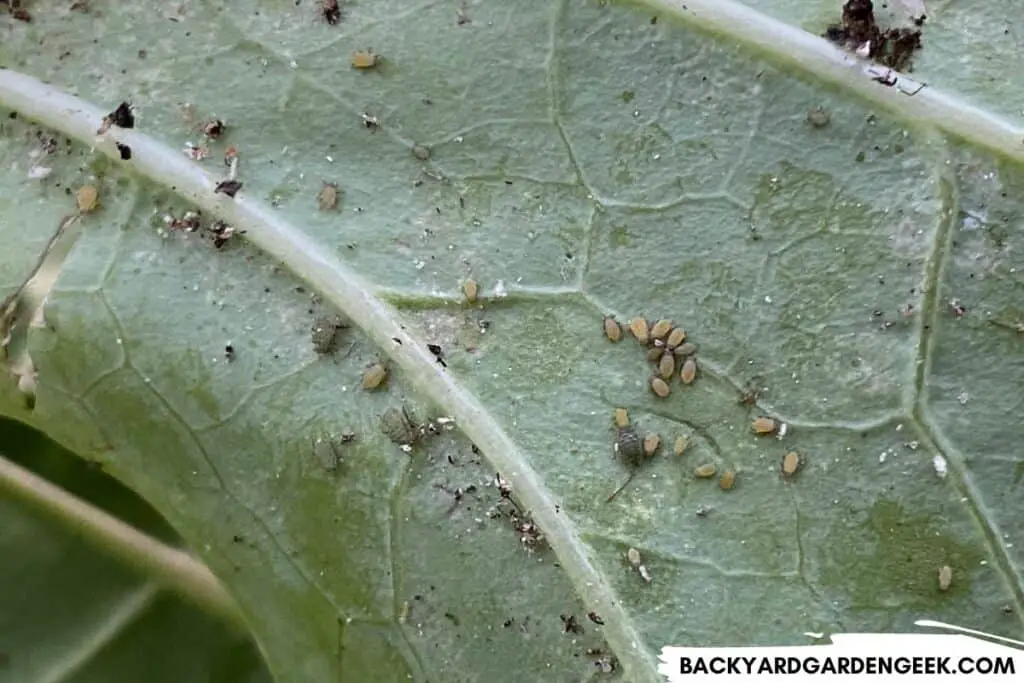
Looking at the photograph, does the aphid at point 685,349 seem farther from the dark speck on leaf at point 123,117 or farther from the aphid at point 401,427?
the dark speck on leaf at point 123,117

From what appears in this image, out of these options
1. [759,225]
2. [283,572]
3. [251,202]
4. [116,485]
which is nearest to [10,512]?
[116,485]

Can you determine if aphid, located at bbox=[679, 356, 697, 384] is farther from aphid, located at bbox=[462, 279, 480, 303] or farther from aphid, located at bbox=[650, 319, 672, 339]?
aphid, located at bbox=[462, 279, 480, 303]

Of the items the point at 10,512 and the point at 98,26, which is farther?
the point at 10,512

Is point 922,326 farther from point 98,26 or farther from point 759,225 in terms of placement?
point 98,26

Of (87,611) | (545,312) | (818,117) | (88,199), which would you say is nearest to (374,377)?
(545,312)

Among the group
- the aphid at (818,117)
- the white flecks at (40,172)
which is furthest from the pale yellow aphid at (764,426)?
the white flecks at (40,172)

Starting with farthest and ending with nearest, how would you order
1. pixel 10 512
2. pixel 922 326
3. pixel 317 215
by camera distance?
1. pixel 10 512
2. pixel 317 215
3. pixel 922 326
